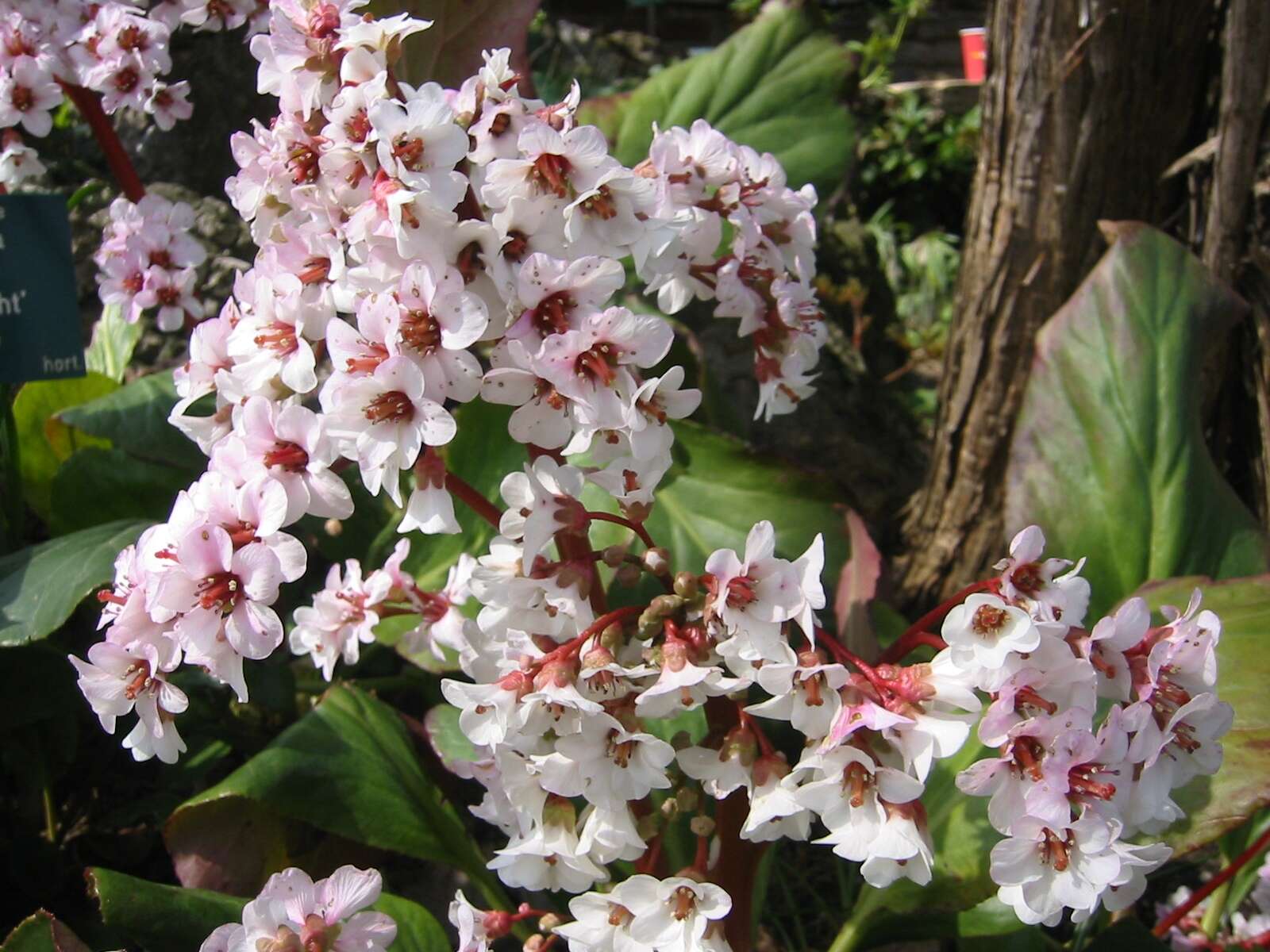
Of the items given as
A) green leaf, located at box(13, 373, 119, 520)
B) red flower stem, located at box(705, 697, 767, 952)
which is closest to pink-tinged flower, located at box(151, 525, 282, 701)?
red flower stem, located at box(705, 697, 767, 952)

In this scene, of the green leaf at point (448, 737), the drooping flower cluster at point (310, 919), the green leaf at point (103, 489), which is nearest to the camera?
the drooping flower cluster at point (310, 919)

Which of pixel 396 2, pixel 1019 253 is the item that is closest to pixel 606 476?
pixel 396 2

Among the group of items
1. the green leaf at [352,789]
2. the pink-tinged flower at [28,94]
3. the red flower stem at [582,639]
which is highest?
the pink-tinged flower at [28,94]

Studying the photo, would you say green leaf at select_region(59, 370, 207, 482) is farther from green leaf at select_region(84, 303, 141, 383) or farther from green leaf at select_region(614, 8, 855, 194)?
green leaf at select_region(614, 8, 855, 194)

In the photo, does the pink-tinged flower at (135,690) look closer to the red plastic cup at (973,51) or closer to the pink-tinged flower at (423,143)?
the pink-tinged flower at (423,143)

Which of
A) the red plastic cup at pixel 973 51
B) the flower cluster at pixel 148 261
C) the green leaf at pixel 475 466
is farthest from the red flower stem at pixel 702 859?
the red plastic cup at pixel 973 51

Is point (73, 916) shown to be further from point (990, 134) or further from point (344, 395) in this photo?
point (990, 134)

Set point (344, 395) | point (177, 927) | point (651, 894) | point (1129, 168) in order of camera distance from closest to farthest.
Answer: point (344, 395) < point (651, 894) < point (177, 927) < point (1129, 168)
